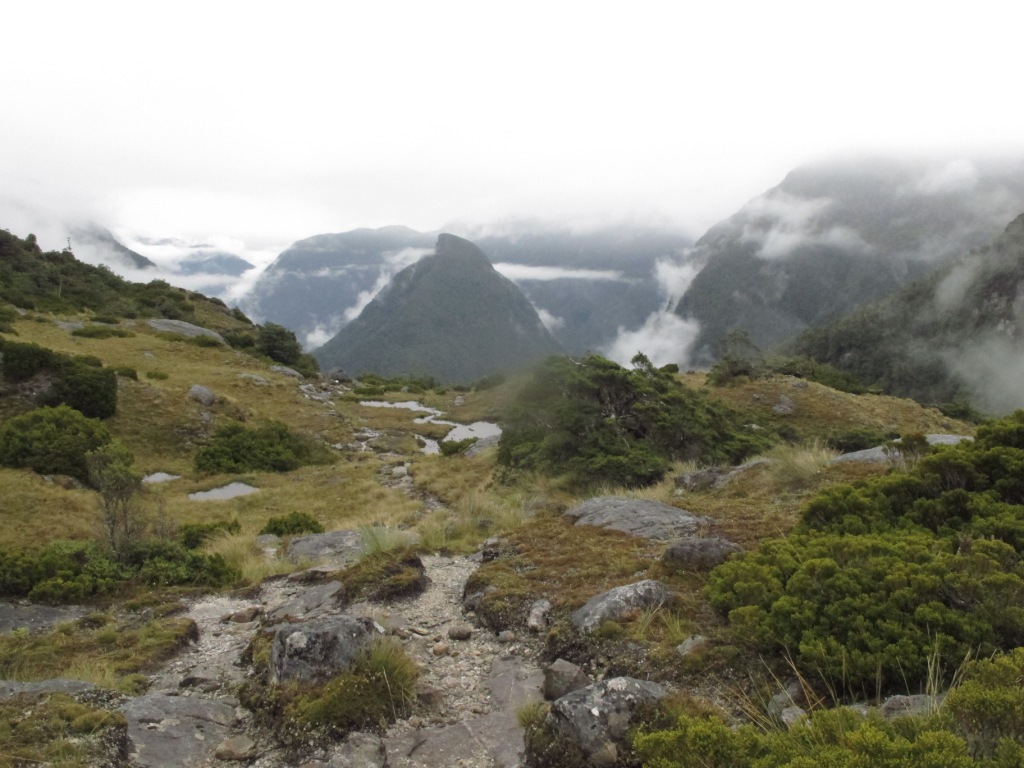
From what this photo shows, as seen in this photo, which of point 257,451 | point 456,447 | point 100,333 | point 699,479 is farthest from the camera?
point 100,333

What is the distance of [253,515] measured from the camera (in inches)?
700

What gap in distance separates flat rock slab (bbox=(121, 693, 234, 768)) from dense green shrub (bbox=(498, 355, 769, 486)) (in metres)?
10.4

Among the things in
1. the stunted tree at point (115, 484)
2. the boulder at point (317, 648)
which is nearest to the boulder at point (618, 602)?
the boulder at point (317, 648)

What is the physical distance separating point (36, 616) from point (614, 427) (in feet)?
39.0

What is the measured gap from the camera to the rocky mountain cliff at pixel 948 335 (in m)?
99.5

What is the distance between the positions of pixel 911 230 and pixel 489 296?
14733cm

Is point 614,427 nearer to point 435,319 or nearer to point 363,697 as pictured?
point 363,697

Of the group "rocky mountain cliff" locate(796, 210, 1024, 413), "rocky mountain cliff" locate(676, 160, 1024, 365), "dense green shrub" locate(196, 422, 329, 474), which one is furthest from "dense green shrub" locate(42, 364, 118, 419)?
"rocky mountain cliff" locate(676, 160, 1024, 365)

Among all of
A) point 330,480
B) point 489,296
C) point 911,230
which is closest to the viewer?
point 330,480

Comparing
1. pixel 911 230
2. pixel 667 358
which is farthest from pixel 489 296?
pixel 911 230

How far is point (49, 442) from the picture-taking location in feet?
59.4

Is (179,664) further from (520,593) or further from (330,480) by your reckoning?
(330,480)

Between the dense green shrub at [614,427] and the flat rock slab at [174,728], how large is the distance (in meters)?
10.4

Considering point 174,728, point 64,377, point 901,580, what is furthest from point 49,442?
point 901,580
